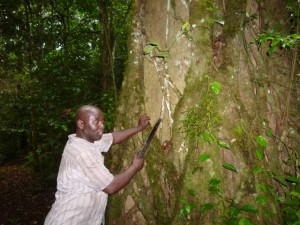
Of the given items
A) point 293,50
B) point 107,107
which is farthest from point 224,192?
point 107,107

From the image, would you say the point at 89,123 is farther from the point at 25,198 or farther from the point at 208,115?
the point at 25,198

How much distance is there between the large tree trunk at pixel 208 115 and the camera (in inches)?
98.5

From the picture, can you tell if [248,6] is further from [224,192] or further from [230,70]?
[224,192]

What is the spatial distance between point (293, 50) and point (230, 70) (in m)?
0.79

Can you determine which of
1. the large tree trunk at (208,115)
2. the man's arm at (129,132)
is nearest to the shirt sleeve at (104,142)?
the man's arm at (129,132)

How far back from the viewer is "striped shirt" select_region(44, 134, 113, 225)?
2254 mm

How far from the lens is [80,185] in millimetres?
2387

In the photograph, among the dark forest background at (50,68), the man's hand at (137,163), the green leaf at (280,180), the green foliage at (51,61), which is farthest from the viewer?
the green foliage at (51,61)

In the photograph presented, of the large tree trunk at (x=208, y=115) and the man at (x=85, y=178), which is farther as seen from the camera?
the large tree trunk at (x=208, y=115)

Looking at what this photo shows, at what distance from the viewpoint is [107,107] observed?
5.08m

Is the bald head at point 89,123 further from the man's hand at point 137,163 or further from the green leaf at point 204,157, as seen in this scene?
the green leaf at point 204,157

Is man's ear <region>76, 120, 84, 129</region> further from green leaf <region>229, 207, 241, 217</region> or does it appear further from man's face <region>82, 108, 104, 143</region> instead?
green leaf <region>229, 207, 241, 217</region>

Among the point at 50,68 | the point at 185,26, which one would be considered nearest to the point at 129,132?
the point at 185,26

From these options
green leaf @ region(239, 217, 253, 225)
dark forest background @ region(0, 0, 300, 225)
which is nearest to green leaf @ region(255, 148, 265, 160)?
green leaf @ region(239, 217, 253, 225)
